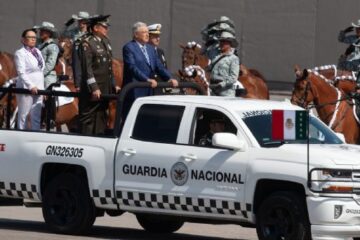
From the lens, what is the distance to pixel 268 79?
34.8 m

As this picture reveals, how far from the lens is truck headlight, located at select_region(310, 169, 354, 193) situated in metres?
14.1

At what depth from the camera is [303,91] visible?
2383 centimetres

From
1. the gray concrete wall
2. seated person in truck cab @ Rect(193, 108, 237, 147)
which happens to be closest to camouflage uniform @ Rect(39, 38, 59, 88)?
seated person in truck cab @ Rect(193, 108, 237, 147)

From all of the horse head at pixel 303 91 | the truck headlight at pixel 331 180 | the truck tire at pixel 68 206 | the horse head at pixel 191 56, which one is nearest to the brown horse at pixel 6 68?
the horse head at pixel 191 56

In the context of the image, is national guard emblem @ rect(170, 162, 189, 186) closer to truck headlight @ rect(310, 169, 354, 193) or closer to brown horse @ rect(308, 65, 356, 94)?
truck headlight @ rect(310, 169, 354, 193)

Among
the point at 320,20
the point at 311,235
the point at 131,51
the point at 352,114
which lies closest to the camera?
the point at 311,235

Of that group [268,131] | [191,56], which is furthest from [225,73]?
[268,131]

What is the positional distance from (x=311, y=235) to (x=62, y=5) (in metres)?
23.0

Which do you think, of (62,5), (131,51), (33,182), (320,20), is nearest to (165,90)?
(131,51)

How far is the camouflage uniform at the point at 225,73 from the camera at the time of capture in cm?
2195

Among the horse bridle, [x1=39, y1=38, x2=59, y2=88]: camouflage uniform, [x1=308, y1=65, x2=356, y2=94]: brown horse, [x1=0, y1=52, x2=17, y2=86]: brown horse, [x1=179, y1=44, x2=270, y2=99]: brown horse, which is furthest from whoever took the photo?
[x1=0, y1=52, x2=17, y2=86]: brown horse

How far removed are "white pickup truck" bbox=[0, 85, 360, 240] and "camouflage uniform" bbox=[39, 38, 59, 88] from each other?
7.74 metres

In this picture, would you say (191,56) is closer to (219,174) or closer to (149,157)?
(149,157)

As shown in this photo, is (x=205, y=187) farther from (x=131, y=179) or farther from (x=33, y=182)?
(x=33, y=182)
